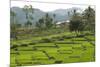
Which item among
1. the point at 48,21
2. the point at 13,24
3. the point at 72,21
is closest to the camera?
the point at 13,24

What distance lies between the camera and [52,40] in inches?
96.8

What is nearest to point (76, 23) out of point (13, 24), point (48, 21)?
point (48, 21)

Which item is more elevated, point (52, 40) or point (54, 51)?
point (52, 40)

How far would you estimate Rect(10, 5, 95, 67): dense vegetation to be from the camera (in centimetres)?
232

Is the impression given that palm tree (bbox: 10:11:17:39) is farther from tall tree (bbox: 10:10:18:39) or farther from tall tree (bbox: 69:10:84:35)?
tall tree (bbox: 69:10:84:35)

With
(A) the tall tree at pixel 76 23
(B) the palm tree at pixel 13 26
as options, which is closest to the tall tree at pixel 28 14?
(B) the palm tree at pixel 13 26

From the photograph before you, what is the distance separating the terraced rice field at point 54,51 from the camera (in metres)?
2.32

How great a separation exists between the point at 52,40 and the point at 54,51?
0.13m

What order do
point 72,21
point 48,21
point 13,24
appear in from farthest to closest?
point 72,21 < point 48,21 < point 13,24

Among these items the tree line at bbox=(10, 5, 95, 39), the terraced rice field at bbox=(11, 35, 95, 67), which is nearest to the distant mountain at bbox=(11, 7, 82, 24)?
the tree line at bbox=(10, 5, 95, 39)

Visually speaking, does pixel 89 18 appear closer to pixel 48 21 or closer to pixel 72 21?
pixel 72 21

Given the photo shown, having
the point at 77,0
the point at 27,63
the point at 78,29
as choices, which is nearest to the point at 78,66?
the point at 78,29

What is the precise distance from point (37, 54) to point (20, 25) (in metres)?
0.37

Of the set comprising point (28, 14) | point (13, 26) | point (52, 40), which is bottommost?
point (52, 40)
